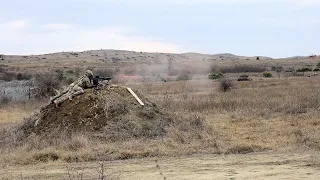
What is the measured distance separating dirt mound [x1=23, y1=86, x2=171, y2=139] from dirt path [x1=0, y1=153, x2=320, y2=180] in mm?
2911

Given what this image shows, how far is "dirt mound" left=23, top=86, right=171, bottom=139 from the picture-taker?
1669 centimetres

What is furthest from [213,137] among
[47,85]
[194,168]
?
[47,85]

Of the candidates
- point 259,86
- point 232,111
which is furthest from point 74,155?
point 259,86

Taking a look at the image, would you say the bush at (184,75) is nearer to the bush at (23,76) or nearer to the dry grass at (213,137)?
the bush at (23,76)

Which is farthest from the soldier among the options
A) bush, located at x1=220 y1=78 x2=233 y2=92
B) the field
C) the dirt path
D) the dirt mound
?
bush, located at x1=220 y1=78 x2=233 y2=92

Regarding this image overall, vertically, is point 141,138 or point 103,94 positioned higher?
point 103,94

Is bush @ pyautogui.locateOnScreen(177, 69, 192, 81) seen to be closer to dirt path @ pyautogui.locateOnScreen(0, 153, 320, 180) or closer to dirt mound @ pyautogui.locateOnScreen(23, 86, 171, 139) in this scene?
dirt mound @ pyautogui.locateOnScreen(23, 86, 171, 139)

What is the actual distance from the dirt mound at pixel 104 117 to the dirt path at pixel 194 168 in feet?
9.55

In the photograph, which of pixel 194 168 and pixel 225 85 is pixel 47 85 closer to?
pixel 225 85

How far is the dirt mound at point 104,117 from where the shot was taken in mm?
16688

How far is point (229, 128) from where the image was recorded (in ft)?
63.7

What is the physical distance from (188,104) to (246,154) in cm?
1119

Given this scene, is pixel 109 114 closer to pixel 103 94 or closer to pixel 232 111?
pixel 103 94

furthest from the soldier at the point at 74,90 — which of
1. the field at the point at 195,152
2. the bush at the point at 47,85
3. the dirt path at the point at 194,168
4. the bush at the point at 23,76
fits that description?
the bush at the point at 23,76
